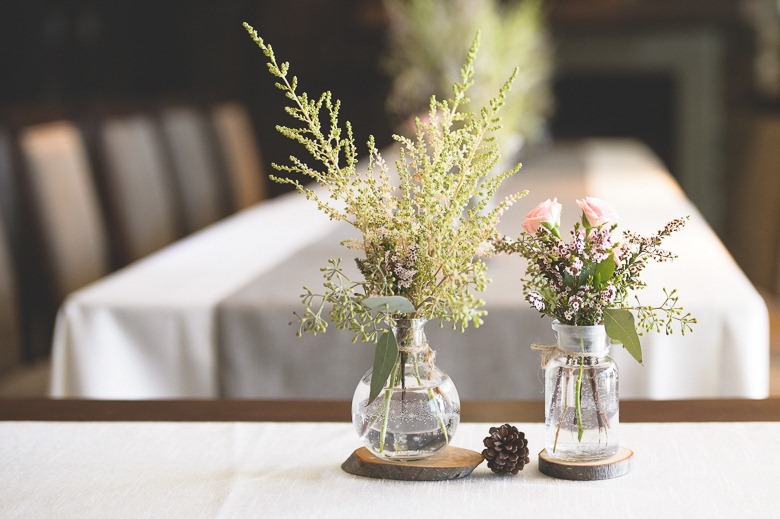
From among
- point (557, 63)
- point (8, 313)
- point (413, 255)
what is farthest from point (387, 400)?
point (557, 63)

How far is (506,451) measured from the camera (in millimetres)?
935

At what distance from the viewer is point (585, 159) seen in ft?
12.5

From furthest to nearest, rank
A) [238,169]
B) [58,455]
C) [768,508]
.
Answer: [238,169]
[58,455]
[768,508]

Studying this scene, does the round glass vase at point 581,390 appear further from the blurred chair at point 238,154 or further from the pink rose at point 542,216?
the blurred chair at point 238,154

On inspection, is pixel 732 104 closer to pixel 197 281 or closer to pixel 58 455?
pixel 197 281

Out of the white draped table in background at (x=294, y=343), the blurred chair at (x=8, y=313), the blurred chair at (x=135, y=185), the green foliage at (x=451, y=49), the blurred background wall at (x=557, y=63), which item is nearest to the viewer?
the white draped table in background at (x=294, y=343)

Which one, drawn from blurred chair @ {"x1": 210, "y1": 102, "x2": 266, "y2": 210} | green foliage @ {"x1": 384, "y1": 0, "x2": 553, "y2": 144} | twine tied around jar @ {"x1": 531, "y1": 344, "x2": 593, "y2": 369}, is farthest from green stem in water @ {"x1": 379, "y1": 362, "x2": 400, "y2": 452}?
blurred chair @ {"x1": 210, "y1": 102, "x2": 266, "y2": 210}

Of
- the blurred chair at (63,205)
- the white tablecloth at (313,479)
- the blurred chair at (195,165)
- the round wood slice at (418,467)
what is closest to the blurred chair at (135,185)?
the blurred chair at (195,165)

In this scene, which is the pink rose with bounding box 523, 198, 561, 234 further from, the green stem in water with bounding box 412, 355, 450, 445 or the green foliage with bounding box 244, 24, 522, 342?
the green stem in water with bounding box 412, 355, 450, 445

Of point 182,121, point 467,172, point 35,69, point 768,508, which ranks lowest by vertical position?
point 768,508

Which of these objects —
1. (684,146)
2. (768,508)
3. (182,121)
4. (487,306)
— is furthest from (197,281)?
(684,146)

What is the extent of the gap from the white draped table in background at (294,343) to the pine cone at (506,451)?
604mm

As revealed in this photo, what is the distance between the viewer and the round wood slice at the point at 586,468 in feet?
3.03

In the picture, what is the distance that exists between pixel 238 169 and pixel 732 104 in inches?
123
